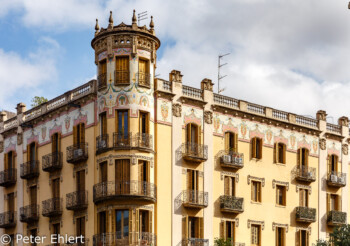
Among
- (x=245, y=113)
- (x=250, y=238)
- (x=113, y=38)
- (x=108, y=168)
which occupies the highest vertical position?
(x=113, y=38)

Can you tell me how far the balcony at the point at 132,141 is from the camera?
60.4 m

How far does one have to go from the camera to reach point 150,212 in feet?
198

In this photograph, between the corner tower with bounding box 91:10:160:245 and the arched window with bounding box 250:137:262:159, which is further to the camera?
the arched window with bounding box 250:137:262:159

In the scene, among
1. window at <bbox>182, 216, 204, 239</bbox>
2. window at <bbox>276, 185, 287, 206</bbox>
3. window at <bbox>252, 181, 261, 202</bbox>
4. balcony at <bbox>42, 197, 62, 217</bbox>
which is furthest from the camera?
window at <bbox>276, 185, 287, 206</bbox>

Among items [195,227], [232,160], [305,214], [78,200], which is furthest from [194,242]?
[305,214]

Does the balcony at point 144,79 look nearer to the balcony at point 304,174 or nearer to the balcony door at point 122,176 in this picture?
the balcony door at point 122,176

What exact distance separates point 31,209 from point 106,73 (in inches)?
511

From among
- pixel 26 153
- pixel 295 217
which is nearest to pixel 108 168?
pixel 26 153

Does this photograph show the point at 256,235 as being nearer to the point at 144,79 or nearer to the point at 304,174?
the point at 304,174

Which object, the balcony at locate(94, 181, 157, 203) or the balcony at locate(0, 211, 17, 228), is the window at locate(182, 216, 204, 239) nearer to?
the balcony at locate(94, 181, 157, 203)

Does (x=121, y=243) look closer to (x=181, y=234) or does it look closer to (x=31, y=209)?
(x=181, y=234)

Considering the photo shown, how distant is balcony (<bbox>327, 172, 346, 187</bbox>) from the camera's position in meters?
72.0

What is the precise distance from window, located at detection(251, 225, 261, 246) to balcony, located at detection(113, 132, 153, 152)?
11281 millimetres

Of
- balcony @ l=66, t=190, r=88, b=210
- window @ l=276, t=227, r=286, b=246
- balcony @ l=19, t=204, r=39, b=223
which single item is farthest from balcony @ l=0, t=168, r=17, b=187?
window @ l=276, t=227, r=286, b=246
